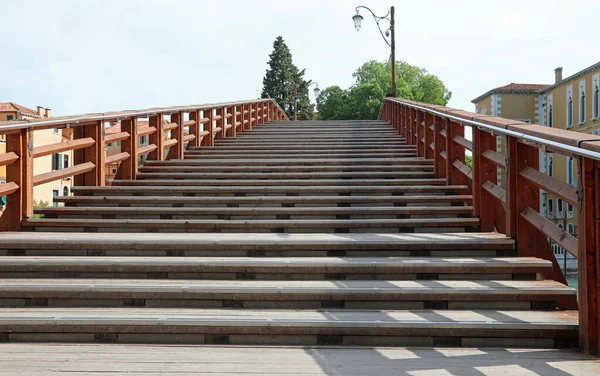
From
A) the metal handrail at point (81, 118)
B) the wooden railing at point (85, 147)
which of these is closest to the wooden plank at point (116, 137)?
the wooden railing at point (85, 147)

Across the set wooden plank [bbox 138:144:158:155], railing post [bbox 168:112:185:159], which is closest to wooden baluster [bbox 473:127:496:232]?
wooden plank [bbox 138:144:158:155]

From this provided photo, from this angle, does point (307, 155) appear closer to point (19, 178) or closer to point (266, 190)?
point (266, 190)

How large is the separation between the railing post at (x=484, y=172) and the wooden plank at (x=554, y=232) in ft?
3.23

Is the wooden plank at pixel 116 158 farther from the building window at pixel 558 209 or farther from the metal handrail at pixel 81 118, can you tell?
the building window at pixel 558 209

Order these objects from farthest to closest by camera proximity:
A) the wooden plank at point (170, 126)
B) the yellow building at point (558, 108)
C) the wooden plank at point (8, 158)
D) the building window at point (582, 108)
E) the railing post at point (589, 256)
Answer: the building window at point (582, 108)
the yellow building at point (558, 108)
the wooden plank at point (170, 126)
the wooden plank at point (8, 158)
the railing post at point (589, 256)

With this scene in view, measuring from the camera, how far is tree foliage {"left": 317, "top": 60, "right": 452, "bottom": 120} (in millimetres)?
59750

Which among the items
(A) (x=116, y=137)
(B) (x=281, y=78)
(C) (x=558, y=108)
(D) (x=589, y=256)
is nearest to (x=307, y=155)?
(A) (x=116, y=137)

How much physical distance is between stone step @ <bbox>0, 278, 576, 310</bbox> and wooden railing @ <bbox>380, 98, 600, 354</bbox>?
11.8 inches

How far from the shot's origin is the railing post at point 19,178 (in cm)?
607

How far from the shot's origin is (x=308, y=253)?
5285mm

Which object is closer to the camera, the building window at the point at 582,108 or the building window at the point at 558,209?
the building window at the point at 582,108

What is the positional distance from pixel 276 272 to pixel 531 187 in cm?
207

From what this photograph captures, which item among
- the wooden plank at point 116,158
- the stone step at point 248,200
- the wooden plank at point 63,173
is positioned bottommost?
the stone step at point 248,200

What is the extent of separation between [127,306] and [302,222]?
2.15 metres
